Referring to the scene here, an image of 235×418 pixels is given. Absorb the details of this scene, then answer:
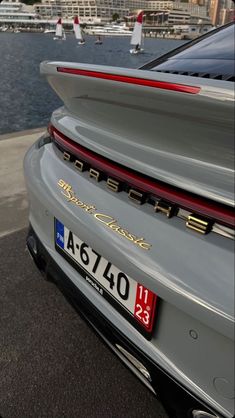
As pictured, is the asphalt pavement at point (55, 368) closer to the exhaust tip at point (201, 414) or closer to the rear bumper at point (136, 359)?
the rear bumper at point (136, 359)

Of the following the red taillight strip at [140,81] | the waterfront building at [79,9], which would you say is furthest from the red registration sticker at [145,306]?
the waterfront building at [79,9]

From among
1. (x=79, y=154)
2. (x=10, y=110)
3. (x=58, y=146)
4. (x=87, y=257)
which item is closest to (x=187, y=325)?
(x=87, y=257)

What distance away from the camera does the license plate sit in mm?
1269

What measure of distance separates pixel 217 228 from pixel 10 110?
15.8 metres

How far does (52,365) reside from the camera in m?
1.89

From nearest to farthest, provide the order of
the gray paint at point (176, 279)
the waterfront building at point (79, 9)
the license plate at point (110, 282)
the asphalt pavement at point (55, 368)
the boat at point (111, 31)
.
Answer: the gray paint at point (176, 279) → the license plate at point (110, 282) → the asphalt pavement at point (55, 368) → the boat at point (111, 31) → the waterfront building at point (79, 9)

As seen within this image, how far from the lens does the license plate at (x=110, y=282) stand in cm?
127

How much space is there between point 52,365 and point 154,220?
3.54ft

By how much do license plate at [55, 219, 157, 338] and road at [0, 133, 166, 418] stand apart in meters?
0.28

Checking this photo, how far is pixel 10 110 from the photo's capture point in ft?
51.3

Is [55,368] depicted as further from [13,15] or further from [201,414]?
[13,15]

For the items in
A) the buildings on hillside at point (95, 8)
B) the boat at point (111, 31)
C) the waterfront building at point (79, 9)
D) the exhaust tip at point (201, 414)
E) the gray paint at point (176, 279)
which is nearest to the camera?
the gray paint at point (176, 279)

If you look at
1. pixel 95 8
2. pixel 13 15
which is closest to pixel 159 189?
pixel 13 15

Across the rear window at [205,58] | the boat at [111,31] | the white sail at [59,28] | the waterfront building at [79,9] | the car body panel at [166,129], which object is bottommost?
the boat at [111,31]
